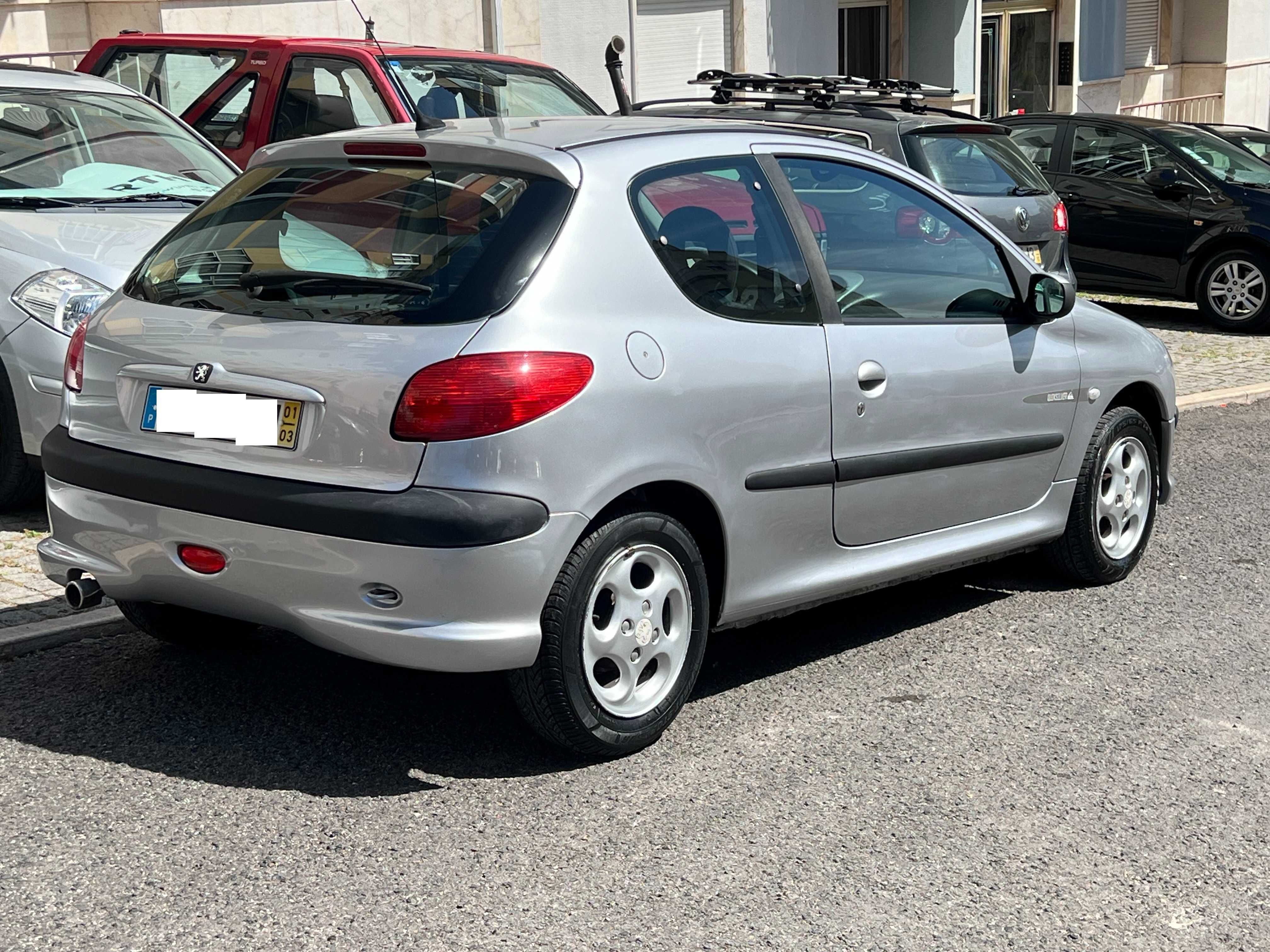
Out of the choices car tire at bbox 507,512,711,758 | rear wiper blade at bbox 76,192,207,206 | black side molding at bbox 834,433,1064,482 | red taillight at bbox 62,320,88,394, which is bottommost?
car tire at bbox 507,512,711,758

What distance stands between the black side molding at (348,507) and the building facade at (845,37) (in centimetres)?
1064

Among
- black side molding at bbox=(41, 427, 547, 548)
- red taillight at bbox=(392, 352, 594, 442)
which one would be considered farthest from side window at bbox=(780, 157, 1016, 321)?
black side molding at bbox=(41, 427, 547, 548)

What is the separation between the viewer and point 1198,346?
40.9 ft

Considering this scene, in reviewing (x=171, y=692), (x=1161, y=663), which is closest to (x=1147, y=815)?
(x=1161, y=663)

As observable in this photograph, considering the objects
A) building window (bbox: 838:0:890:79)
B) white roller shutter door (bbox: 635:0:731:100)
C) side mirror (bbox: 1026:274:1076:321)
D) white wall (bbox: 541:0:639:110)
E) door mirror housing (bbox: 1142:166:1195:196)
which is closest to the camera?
side mirror (bbox: 1026:274:1076:321)

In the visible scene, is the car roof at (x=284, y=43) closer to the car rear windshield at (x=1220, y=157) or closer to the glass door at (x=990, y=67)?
the car rear windshield at (x=1220, y=157)

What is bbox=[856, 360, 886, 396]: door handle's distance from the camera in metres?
4.93

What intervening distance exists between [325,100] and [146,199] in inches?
103

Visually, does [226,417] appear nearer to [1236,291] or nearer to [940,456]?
[940,456]

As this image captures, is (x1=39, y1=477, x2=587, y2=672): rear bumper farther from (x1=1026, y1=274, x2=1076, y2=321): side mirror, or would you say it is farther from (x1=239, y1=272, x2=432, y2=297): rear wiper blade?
(x1=1026, y1=274, x2=1076, y2=321): side mirror

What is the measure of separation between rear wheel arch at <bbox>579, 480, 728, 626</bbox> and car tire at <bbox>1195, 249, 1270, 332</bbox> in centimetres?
969

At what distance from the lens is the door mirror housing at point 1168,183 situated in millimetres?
13438

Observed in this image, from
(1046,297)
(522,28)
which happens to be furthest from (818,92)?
(522,28)

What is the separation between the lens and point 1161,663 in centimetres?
528
